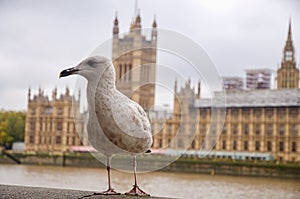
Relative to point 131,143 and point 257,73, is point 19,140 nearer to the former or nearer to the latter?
point 257,73

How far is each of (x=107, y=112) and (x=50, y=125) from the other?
34.6m

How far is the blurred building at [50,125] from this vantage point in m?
35.1

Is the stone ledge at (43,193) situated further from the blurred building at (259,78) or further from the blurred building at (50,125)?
the blurred building at (259,78)

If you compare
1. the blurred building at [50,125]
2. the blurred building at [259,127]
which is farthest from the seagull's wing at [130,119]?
the blurred building at [50,125]

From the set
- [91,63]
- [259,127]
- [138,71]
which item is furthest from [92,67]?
[259,127]

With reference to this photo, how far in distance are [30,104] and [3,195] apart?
34999 mm

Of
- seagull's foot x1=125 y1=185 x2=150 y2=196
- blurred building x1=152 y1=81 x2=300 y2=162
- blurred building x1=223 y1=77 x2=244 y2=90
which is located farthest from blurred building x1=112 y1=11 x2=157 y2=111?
blurred building x1=223 y1=77 x2=244 y2=90

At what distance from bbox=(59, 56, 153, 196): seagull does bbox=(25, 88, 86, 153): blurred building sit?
32830 millimetres

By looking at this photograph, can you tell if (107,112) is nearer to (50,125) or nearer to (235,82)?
(50,125)

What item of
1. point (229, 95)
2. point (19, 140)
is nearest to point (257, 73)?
point (229, 95)

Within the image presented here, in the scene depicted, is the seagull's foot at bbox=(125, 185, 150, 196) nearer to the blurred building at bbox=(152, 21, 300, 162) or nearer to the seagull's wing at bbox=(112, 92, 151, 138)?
the seagull's wing at bbox=(112, 92, 151, 138)

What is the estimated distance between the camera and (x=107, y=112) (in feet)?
6.22

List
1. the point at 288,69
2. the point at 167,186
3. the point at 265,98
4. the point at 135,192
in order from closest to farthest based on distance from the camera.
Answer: the point at 135,192 < the point at 167,186 < the point at 265,98 < the point at 288,69

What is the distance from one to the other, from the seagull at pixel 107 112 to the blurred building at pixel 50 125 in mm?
32830
